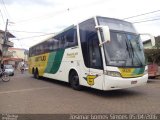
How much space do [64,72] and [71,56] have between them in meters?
1.39

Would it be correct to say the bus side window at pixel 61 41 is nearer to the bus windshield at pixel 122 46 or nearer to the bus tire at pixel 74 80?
the bus tire at pixel 74 80

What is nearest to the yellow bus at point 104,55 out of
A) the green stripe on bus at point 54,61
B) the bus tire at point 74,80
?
the bus tire at point 74,80

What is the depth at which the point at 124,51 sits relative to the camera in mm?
8812

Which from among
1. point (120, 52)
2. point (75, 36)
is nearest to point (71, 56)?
point (75, 36)

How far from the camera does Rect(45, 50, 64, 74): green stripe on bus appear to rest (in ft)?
43.5

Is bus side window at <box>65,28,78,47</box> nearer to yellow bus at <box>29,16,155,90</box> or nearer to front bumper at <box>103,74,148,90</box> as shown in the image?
yellow bus at <box>29,16,155,90</box>

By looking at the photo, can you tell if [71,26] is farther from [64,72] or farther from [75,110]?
[75,110]

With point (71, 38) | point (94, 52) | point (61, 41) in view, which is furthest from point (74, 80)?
point (61, 41)

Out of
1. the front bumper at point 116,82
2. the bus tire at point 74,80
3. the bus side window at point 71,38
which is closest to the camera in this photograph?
the front bumper at point 116,82

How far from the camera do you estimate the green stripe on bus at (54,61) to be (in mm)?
13272

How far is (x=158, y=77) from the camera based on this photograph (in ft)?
58.9

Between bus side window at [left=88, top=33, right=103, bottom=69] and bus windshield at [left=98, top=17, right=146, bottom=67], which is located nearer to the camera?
bus windshield at [left=98, top=17, right=146, bottom=67]

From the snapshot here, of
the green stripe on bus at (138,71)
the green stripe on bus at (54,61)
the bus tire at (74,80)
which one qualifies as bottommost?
the bus tire at (74,80)

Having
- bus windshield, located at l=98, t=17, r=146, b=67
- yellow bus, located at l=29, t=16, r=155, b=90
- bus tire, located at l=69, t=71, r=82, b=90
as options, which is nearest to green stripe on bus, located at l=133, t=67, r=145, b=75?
yellow bus, located at l=29, t=16, r=155, b=90
